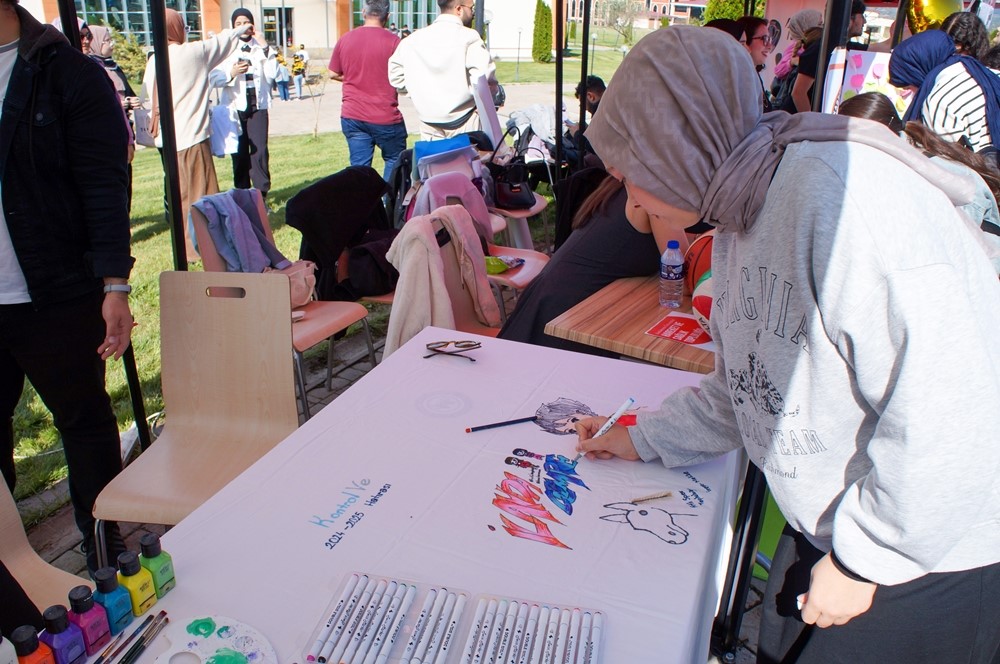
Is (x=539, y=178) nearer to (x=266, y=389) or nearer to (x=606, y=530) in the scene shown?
(x=266, y=389)

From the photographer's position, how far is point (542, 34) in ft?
76.1

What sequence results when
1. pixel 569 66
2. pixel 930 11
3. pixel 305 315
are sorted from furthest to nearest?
pixel 569 66
pixel 930 11
pixel 305 315

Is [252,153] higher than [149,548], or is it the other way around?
[252,153]

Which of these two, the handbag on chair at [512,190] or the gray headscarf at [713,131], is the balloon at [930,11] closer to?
the handbag on chair at [512,190]

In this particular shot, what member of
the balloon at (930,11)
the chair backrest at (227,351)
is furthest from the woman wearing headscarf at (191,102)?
the balloon at (930,11)

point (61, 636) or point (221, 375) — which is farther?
point (221, 375)

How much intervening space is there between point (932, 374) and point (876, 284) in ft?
0.36

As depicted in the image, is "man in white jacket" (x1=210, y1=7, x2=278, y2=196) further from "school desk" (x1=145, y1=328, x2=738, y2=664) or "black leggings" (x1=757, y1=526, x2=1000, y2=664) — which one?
"black leggings" (x1=757, y1=526, x2=1000, y2=664)

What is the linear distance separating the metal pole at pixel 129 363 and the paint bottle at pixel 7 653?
151cm

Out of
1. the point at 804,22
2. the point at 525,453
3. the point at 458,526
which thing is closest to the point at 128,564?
the point at 458,526

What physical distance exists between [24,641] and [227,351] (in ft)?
4.67

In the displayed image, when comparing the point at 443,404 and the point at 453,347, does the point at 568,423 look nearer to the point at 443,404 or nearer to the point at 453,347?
the point at 443,404

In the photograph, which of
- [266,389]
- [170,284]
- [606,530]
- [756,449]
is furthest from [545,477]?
[170,284]

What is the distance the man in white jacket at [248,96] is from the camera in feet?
19.4
